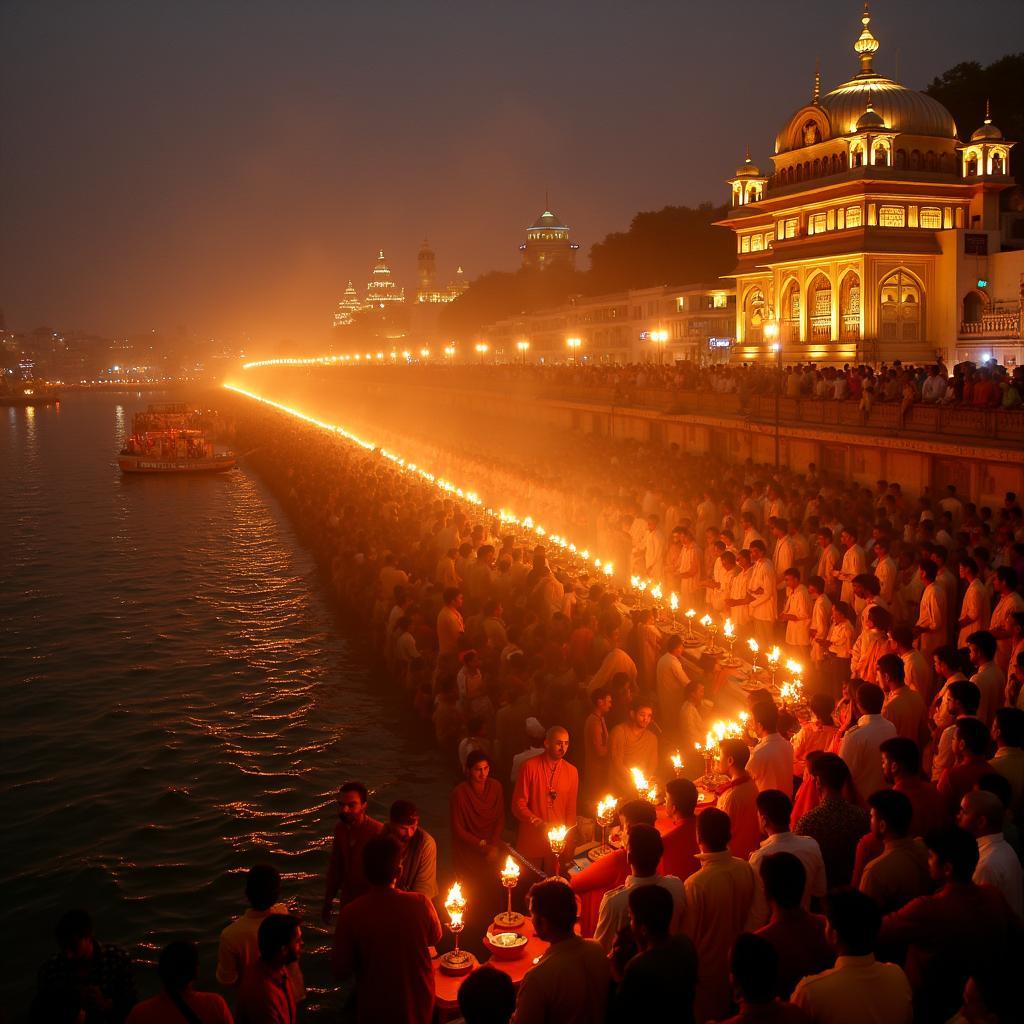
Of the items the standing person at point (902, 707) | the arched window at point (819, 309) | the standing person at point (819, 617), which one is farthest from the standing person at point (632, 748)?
the arched window at point (819, 309)

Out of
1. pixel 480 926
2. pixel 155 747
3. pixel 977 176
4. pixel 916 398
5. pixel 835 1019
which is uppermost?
pixel 977 176

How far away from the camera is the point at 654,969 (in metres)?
4.74

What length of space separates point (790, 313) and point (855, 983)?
4258 cm

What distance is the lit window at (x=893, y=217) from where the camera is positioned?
134 feet

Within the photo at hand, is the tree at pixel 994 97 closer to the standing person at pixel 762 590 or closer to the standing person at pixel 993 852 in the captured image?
the standing person at pixel 762 590

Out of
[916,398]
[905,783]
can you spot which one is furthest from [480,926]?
[916,398]

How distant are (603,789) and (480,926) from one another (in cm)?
180

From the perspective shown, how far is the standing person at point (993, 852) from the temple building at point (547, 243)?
15588 centimetres

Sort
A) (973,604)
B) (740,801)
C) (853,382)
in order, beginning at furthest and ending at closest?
(853,382) → (973,604) → (740,801)

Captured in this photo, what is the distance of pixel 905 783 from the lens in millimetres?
6504

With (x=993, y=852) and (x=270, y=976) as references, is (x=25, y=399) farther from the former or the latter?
(x=993, y=852)

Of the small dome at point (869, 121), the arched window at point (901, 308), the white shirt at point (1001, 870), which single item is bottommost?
the white shirt at point (1001, 870)

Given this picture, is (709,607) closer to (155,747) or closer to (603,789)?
(603,789)

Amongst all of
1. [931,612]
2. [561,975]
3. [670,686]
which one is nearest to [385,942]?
[561,975]
